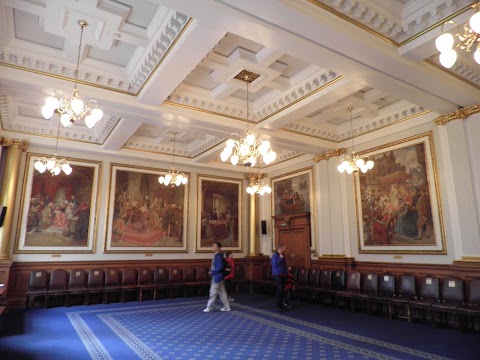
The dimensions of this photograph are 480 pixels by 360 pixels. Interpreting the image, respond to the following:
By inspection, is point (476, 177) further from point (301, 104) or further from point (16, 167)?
point (16, 167)

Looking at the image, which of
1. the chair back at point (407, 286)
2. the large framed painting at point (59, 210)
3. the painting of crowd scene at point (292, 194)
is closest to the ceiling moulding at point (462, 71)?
the chair back at point (407, 286)

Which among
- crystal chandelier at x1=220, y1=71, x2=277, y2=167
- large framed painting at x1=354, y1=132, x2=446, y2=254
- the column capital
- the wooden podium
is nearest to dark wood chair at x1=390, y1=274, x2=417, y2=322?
large framed painting at x1=354, y1=132, x2=446, y2=254

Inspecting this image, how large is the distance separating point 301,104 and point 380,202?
3.54 meters

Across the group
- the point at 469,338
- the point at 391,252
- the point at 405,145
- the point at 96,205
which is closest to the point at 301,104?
the point at 405,145

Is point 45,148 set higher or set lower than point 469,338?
higher

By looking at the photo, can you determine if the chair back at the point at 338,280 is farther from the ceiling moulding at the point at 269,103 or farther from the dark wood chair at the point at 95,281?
the dark wood chair at the point at 95,281

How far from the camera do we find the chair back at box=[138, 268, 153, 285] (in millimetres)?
10375

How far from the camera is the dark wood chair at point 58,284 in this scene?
29.1 ft

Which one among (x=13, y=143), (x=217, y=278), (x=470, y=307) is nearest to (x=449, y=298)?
(x=470, y=307)

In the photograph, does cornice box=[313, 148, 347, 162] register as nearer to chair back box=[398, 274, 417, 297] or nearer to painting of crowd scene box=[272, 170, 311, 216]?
painting of crowd scene box=[272, 170, 311, 216]

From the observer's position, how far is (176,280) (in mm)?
10859

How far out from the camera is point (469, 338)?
572 cm

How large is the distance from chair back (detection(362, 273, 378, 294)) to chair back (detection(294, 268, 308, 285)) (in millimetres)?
1980

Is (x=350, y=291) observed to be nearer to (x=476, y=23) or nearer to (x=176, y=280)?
(x=176, y=280)
